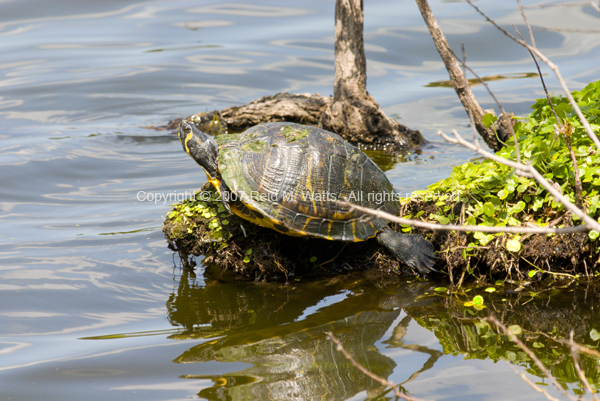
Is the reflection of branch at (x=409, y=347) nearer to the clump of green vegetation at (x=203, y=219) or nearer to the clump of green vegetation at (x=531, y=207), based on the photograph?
the clump of green vegetation at (x=531, y=207)

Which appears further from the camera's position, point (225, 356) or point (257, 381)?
point (225, 356)

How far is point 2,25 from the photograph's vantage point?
15.0 meters

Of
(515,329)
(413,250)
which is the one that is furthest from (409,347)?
(413,250)

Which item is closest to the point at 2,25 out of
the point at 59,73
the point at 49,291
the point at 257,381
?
the point at 59,73

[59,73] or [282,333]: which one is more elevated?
[59,73]

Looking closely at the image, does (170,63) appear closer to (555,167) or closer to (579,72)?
(579,72)

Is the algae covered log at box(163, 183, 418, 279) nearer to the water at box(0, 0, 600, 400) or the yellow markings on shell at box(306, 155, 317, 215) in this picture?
the water at box(0, 0, 600, 400)

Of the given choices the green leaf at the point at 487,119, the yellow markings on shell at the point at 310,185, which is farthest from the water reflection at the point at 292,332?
the green leaf at the point at 487,119

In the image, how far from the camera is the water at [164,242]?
316cm

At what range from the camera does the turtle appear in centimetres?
400

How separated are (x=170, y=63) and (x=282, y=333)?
10.6 m

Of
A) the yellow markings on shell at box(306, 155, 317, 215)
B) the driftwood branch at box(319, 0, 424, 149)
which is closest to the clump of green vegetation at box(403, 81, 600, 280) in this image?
the yellow markings on shell at box(306, 155, 317, 215)

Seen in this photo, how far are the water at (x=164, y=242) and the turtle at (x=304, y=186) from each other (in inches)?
18.2

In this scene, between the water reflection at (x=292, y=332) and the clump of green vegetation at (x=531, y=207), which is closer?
the water reflection at (x=292, y=332)
